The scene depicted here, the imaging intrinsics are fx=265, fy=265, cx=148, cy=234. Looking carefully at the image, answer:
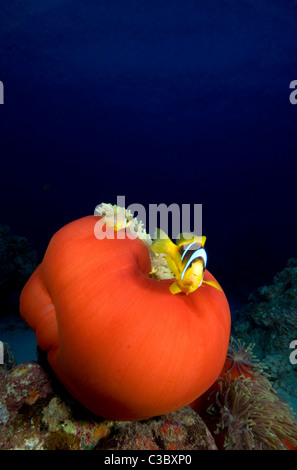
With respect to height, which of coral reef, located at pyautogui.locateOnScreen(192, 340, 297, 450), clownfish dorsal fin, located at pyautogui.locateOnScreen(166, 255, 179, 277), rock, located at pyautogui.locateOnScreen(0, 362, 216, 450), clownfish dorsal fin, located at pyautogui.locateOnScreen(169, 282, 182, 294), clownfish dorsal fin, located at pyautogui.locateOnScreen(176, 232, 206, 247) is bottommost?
coral reef, located at pyautogui.locateOnScreen(192, 340, 297, 450)

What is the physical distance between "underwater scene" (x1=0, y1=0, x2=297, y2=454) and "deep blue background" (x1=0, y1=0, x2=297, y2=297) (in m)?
0.14

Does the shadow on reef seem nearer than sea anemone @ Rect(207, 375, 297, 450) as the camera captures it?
No

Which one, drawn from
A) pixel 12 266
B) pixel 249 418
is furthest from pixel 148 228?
pixel 12 266

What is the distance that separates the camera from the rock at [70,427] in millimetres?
1287

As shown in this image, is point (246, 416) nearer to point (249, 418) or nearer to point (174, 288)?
point (249, 418)

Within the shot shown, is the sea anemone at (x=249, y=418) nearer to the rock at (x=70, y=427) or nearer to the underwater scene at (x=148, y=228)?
the underwater scene at (x=148, y=228)

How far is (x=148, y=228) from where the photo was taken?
1775 millimetres

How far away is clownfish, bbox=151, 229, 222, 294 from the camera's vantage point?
1003 millimetres

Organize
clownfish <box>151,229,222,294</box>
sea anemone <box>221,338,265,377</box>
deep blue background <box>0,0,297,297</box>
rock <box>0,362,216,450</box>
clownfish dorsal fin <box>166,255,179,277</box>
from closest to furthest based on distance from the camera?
clownfish <box>151,229,222,294</box> → clownfish dorsal fin <box>166,255,179,277</box> → rock <box>0,362,216,450</box> → sea anemone <box>221,338,265,377</box> → deep blue background <box>0,0,297,297</box>

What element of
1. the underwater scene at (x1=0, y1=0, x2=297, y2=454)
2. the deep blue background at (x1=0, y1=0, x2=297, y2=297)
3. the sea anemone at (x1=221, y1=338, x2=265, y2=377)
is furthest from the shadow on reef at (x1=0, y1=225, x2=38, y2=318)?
the deep blue background at (x1=0, y1=0, x2=297, y2=297)

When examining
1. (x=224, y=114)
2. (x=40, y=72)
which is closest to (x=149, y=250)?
(x=40, y=72)

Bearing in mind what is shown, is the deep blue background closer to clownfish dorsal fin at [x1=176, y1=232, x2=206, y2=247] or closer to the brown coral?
the brown coral

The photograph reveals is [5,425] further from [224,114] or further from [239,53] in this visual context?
[224,114]

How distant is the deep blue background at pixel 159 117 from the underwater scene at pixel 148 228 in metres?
0.14
